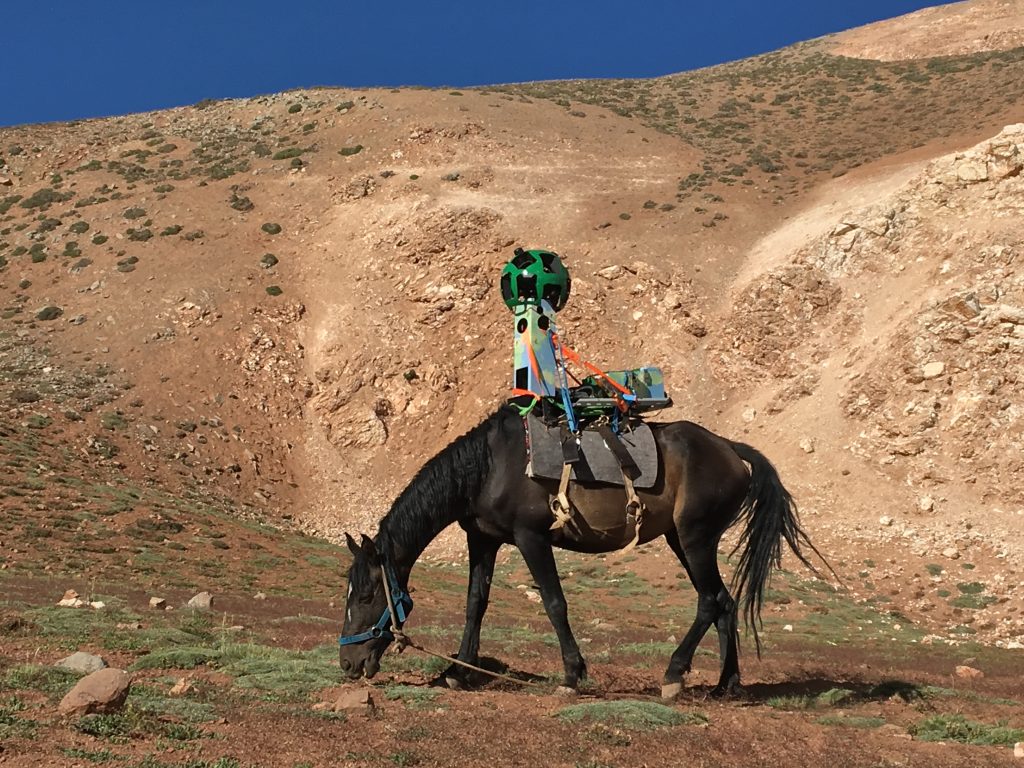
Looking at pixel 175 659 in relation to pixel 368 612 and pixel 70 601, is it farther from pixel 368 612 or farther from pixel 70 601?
pixel 70 601

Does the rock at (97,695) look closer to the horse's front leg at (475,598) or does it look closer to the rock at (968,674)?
the horse's front leg at (475,598)

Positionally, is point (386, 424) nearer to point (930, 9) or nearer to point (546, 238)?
point (546, 238)


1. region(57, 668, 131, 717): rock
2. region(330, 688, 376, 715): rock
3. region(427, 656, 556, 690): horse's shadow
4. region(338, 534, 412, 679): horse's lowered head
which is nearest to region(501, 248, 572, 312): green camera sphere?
region(338, 534, 412, 679): horse's lowered head

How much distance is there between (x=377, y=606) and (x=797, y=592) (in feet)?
61.7

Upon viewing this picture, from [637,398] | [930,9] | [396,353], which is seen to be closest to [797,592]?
[637,398]

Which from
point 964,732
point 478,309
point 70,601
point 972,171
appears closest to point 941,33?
point 972,171

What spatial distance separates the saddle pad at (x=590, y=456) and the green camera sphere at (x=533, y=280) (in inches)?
69.7

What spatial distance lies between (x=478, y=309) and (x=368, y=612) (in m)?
32.8

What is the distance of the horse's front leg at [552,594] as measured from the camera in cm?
1030

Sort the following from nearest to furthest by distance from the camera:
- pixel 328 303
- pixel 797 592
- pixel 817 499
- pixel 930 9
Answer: pixel 797 592 < pixel 817 499 < pixel 328 303 < pixel 930 9

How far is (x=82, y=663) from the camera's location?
982 cm

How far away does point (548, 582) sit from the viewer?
1041cm

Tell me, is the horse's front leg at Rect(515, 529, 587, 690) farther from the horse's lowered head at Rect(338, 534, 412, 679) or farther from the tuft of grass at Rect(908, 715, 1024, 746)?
the tuft of grass at Rect(908, 715, 1024, 746)

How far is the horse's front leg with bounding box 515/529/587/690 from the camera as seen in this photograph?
33.8 ft
